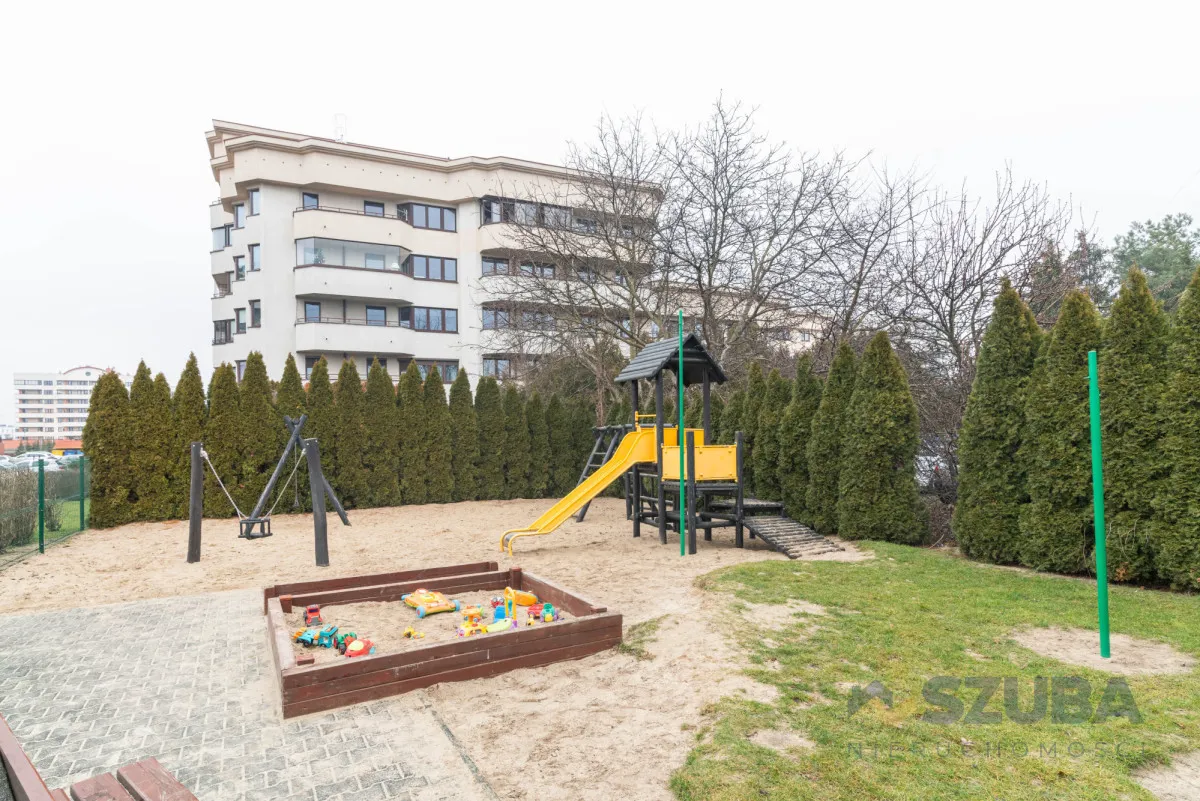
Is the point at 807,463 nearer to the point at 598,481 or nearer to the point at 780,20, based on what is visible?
the point at 598,481

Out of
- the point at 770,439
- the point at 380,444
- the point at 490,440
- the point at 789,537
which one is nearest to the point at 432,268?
the point at 490,440

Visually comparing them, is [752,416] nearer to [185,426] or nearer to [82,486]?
[185,426]

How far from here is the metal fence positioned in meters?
9.98

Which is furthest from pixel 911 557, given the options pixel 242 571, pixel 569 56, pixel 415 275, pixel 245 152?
pixel 245 152

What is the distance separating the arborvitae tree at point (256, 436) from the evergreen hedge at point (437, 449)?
10.9 ft

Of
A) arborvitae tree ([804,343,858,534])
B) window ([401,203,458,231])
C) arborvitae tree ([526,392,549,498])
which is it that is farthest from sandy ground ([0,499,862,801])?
window ([401,203,458,231])

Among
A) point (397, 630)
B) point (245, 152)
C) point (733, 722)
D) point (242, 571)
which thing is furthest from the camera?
point (245, 152)

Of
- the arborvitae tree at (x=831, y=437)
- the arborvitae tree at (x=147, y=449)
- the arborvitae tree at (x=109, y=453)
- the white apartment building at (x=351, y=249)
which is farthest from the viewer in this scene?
the white apartment building at (x=351, y=249)

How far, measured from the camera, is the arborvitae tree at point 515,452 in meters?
17.2

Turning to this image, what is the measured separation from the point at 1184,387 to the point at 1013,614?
3424 millimetres

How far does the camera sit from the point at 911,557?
8.67 meters

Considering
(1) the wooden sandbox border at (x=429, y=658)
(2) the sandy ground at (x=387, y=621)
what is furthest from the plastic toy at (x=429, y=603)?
(1) the wooden sandbox border at (x=429, y=658)

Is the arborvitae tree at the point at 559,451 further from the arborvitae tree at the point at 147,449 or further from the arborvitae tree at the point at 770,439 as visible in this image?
the arborvitae tree at the point at 147,449

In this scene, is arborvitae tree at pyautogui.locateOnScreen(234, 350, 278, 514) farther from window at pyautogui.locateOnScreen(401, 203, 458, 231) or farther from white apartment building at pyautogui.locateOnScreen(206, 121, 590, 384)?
window at pyautogui.locateOnScreen(401, 203, 458, 231)
